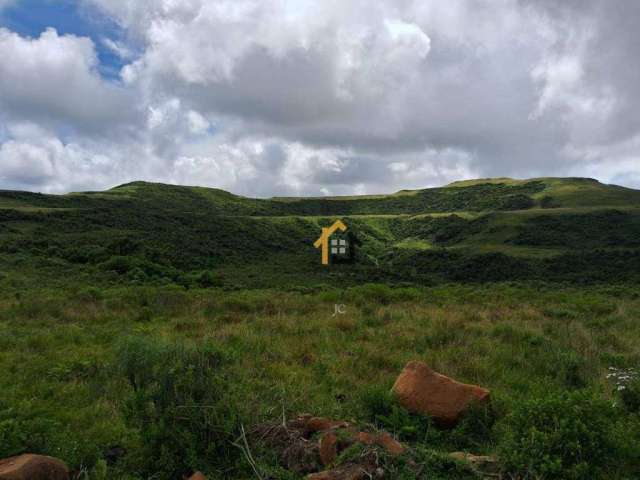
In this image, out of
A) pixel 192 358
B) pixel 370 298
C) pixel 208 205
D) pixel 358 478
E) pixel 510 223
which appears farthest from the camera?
pixel 208 205

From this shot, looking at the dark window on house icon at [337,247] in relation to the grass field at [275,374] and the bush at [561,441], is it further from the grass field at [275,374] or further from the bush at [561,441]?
the bush at [561,441]

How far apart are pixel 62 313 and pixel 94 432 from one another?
8.30 m

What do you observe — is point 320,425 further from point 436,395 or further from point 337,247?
point 337,247

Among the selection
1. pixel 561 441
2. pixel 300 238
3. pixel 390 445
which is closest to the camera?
pixel 561 441

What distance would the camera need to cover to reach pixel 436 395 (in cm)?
464

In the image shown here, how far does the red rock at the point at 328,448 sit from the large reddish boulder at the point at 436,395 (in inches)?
48.5

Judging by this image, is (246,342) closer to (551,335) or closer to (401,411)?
(401,411)

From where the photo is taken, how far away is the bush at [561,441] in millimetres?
3391

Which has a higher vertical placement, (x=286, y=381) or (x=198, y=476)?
(x=198, y=476)

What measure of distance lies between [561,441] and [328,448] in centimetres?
177

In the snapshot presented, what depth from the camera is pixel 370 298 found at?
1590 centimetres

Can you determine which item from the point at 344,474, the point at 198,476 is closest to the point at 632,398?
the point at 344,474

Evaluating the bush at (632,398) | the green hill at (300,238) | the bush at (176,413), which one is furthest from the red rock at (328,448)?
the green hill at (300,238)

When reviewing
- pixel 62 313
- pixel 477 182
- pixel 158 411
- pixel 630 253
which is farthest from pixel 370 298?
pixel 477 182
